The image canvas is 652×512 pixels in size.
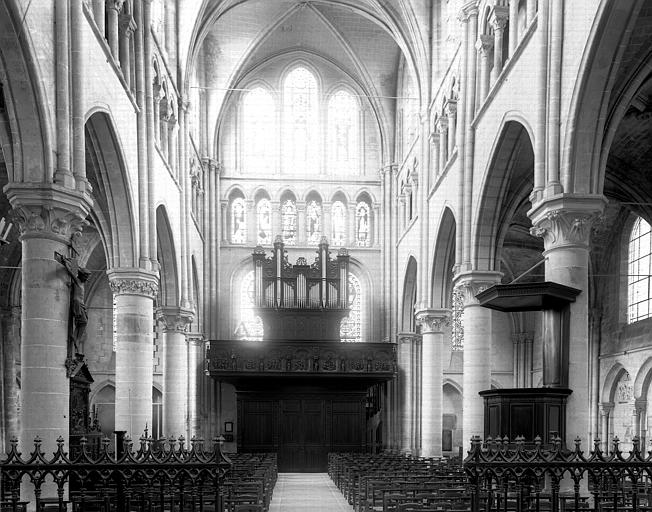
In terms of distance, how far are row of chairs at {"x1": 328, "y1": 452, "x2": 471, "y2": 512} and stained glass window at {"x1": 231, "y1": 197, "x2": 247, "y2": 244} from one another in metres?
19.8

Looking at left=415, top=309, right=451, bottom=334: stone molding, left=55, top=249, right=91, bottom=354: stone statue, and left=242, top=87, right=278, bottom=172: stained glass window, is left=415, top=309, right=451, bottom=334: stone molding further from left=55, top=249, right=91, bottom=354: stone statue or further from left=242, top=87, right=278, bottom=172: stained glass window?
left=55, top=249, right=91, bottom=354: stone statue

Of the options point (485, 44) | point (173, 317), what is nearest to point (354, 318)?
point (173, 317)

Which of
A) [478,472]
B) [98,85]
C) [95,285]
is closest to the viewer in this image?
[478,472]

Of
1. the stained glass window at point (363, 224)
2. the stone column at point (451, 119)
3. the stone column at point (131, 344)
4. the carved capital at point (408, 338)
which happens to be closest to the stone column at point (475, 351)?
the stone column at point (451, 119)

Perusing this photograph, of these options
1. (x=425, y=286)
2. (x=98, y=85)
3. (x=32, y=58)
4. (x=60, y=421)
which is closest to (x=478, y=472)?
(x=60, y=421)

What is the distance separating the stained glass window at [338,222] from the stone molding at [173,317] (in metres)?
13.5

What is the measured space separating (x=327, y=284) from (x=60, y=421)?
2476cm

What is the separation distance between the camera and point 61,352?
601 inches

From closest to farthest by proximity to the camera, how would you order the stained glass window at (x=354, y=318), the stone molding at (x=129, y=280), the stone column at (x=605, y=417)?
the stone molding at (x=129, y=280), the stone column at (x=605, y=417), the stained glass window at (x=354, y=318)

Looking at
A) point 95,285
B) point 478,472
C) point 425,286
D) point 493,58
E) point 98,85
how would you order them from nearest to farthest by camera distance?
point 478,472
point 98,85
point 493,58
point 425,286
point 95,285

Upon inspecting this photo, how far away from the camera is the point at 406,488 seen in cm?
1427

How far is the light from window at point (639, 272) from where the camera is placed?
3180 centimetres

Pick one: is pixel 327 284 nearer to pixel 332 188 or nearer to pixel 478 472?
pixel 332 188

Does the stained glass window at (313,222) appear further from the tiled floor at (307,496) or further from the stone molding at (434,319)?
the tiled floor at (307,496)
